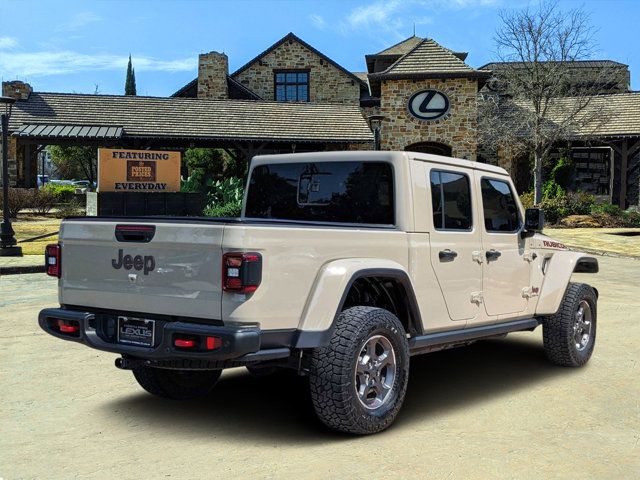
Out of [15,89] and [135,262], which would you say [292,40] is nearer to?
[15,89]

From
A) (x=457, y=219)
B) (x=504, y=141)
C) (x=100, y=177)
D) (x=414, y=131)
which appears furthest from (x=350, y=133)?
(x=457, y=219)

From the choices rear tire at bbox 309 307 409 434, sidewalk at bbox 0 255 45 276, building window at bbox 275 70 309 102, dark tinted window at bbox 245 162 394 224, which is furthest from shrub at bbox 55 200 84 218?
rear tire at bbox 309 307 409 434

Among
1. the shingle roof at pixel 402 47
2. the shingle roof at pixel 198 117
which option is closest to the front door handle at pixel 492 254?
the shingle roof at pixel 198 117

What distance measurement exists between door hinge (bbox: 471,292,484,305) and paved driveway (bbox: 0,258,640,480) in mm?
717

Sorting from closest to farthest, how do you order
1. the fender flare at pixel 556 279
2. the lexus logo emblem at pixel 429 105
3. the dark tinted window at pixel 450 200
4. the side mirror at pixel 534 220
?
the dark tinted window at pixel 450 200, the side mirror at pixel 534 220, the fender flare at pixel 556 279, the lexus logo emblem at pixel 429 105

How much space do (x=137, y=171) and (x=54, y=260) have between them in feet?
62.4

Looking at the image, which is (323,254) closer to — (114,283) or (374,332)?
(374,332)

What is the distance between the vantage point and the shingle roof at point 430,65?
30312 millimetres

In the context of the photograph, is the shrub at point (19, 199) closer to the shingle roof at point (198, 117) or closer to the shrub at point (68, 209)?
the shrub at point (68, 209)

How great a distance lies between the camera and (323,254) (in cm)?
404

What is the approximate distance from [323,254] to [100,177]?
777 inches

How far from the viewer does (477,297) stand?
5.14 metres

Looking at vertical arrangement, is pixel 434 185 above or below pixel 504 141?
below

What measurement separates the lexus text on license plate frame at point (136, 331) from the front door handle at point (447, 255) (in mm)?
2023
